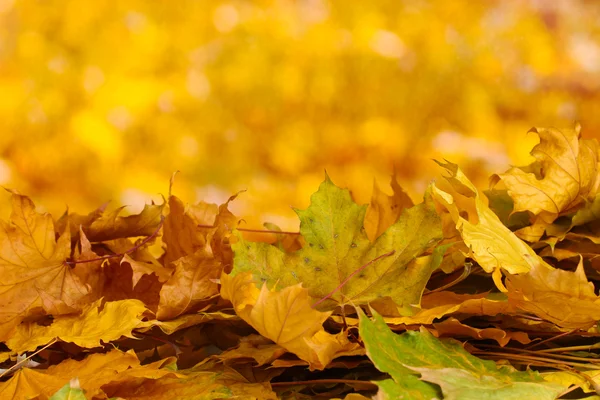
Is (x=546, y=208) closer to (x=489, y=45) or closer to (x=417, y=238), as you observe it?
(x=417, y=238)

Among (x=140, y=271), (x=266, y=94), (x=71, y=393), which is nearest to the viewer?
(x=71, y=393)

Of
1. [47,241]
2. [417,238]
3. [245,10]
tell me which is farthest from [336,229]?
[245,10]

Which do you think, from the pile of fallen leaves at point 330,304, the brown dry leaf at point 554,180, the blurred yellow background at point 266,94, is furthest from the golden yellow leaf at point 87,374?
the blurred yellow background at point 266,94

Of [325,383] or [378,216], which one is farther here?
[378,216]

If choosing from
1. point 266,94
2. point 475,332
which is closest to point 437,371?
point 475,332

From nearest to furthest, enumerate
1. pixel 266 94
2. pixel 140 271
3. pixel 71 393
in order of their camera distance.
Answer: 1. pixel 71 393
2. pixel 140 271
3. pixel 266 94

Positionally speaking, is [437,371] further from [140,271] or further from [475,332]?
[140,271]

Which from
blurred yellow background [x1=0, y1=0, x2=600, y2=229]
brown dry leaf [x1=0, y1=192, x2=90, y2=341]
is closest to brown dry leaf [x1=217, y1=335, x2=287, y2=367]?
brown dry leaf [x1=0, y1=192, x2=90, y2=341]

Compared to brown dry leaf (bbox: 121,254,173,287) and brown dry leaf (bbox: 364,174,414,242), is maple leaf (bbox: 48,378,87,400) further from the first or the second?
brown dry leaf (bbox: 364,174,414,242)
